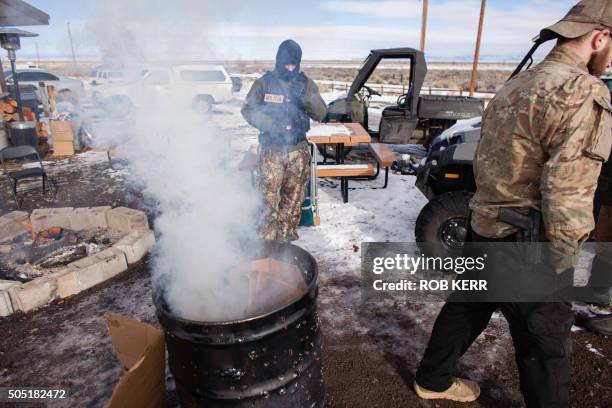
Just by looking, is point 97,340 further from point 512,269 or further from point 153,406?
point 512,269

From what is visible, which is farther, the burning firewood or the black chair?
the black chair

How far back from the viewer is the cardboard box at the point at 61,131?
31.3ft

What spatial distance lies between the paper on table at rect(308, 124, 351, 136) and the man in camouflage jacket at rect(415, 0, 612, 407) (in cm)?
411

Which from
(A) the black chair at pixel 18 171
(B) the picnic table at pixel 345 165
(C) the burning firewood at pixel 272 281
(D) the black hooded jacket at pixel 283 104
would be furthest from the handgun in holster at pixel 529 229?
(A) the black chair at pixel 18 171

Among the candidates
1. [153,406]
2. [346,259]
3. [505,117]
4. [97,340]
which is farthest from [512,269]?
[97,340]

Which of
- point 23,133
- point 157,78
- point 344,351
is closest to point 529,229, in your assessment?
point 344,351

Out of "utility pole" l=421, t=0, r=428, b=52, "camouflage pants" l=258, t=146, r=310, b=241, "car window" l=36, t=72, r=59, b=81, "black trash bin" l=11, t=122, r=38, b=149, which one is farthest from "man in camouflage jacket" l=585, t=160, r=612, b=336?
"car window" l=36, t=72, r=59, b=81

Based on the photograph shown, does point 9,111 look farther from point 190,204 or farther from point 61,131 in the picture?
point 190,204

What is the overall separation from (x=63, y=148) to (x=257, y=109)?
7930 mm

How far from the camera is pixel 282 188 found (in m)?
4.62

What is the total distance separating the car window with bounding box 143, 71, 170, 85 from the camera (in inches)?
94.2

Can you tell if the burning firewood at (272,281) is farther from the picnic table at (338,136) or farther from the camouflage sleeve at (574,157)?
the picnic table at (338,136)

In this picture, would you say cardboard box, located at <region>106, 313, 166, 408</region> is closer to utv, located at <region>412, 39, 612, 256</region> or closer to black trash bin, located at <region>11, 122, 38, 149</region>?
utv, located at <region>412, 39, 612, 256</region>

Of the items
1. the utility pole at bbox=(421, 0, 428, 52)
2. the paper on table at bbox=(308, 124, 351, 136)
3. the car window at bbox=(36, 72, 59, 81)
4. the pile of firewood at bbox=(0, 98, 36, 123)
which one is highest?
the utility pole at bbox=(421, 0, 428, 52)
